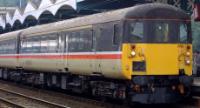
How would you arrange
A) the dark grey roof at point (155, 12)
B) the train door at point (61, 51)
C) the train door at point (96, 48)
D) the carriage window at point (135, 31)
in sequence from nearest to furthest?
the carriage window at point (135, 31) → the dark grey roof at point (155, 12) → the train door at point (96, 48) → the train door at point (61, 51)

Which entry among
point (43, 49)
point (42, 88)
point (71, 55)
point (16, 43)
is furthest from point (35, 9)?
point (71, 55)

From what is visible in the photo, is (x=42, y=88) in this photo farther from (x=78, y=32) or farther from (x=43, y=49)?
(x=78, y=32)

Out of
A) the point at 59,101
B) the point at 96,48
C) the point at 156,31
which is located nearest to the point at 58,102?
the point at 59,101

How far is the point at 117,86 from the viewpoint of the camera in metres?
16.8

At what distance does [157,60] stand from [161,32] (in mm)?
884

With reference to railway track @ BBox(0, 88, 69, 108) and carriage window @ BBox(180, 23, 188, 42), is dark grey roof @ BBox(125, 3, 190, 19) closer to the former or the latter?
carriage window @ BBox(180, 23, 188, 42)

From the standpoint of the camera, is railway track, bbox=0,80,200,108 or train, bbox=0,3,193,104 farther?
railway track, bbox=0,80,200,108

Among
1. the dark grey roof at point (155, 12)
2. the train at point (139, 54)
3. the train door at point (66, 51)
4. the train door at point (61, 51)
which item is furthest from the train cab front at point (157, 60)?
the train door at point (61, 51)

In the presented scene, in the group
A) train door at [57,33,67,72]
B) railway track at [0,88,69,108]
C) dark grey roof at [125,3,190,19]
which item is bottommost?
railway track at [0,88,69,108]

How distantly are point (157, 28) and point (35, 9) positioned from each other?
25187mm

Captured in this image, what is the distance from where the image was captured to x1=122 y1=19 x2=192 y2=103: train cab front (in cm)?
1582

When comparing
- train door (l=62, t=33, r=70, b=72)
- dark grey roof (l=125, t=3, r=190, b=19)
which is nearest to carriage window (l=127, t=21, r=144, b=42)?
dark grey roof (l=125, t=3, r=190, b=19)

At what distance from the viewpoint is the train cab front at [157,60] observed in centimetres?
1582

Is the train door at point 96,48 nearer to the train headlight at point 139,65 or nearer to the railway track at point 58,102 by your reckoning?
the railway track at point 58,102
